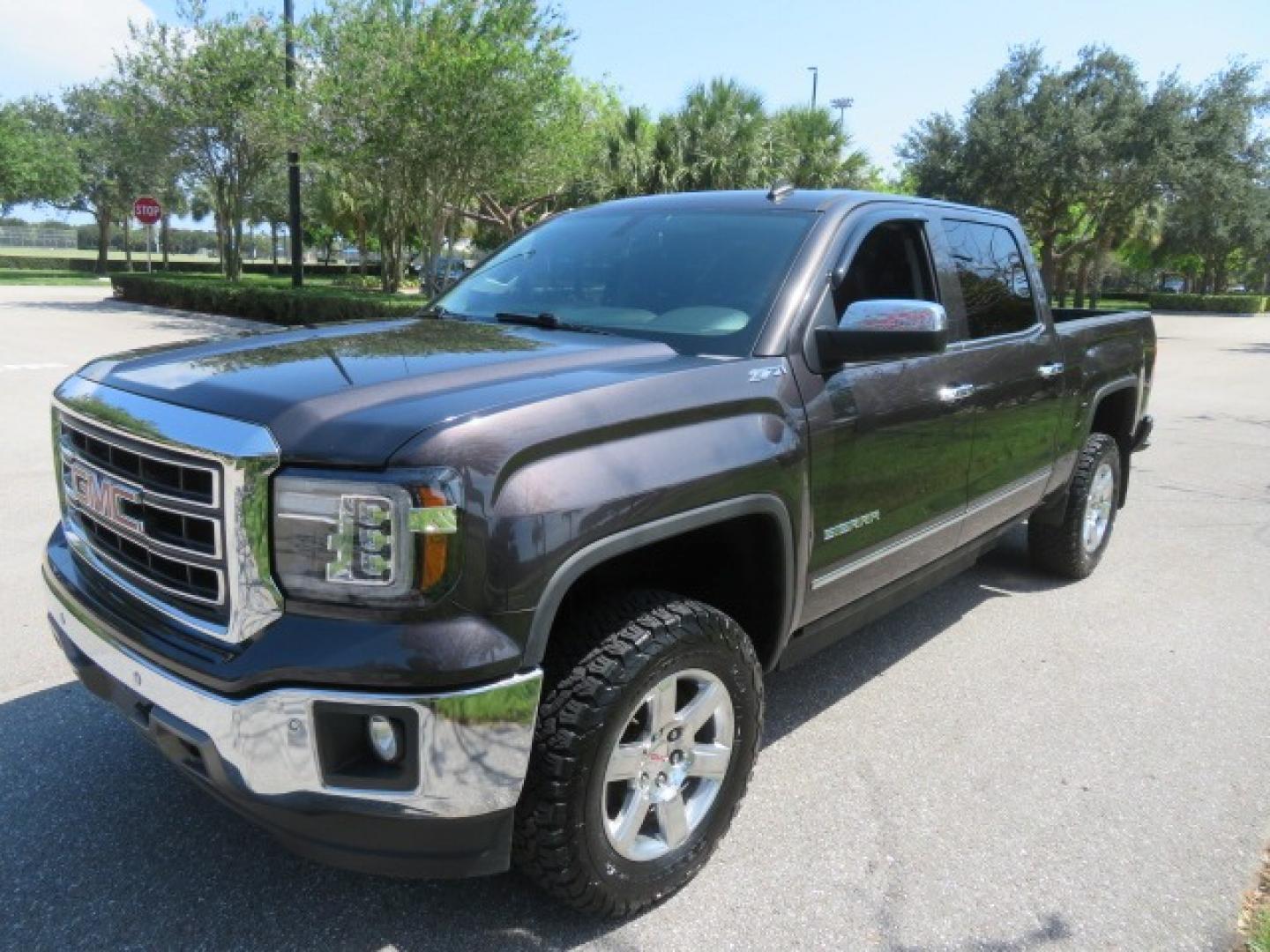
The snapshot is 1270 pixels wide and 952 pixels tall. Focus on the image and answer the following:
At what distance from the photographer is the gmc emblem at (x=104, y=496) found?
237 cm

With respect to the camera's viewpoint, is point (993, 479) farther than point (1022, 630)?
No

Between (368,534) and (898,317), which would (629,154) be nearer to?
(898,317)

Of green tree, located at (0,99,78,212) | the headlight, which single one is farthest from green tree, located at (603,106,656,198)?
green tree, located at (0,99,78,212)

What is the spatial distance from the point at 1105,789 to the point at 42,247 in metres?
92.5

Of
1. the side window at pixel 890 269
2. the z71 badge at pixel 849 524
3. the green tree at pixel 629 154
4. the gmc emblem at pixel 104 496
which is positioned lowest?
the z71 badge at pixel 849 524

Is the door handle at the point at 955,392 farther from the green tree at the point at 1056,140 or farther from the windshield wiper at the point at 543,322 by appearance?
the green tree at the point at 1056,140

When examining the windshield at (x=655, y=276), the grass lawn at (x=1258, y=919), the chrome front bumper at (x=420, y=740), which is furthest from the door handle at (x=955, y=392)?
the chrome front bumper at (x=420, y=740)


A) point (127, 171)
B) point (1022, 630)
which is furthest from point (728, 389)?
point (127, 171)

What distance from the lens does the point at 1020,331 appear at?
4305 mm

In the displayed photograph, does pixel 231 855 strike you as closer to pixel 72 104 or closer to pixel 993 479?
pixel 993 479

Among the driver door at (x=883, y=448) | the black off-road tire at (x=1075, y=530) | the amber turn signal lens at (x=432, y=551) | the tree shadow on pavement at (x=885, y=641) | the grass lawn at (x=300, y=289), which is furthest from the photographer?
the grass lawn at (x=300, y=289)

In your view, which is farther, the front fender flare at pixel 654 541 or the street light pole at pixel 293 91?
the street light pole at pixel 293 91

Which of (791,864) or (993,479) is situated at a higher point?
(993,479)

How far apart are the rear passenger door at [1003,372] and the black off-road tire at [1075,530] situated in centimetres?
58
